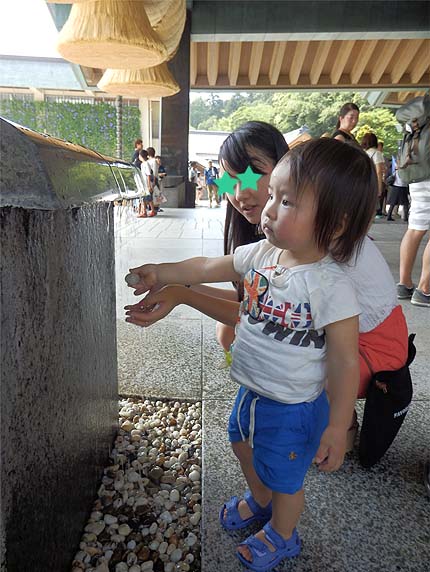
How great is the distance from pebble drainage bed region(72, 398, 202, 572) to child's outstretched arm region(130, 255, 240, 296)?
2.31 feet

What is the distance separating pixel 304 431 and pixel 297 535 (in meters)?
0.35

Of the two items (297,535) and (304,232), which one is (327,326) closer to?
(304,232)

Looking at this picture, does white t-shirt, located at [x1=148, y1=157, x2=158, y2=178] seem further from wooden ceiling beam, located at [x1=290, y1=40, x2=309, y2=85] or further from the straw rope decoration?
wooden ceiling beam, located at [x1=290, y1=40, x2=309, y2=85]

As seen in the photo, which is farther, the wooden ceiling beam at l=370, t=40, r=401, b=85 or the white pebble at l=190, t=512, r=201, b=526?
the wooden ceiling beam at l=370, t=40, r=401, b=85

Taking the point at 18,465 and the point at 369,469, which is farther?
the point at 369,469

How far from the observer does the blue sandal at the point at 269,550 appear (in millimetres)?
1309

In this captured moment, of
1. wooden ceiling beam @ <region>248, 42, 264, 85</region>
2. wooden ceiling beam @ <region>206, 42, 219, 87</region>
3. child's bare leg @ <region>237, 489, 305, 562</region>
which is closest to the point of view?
child's bare leg @ <region>237, 489, 305, 562</region>

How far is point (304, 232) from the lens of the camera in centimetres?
119

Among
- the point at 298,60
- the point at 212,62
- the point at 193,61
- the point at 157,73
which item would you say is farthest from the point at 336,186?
the point at 193,61

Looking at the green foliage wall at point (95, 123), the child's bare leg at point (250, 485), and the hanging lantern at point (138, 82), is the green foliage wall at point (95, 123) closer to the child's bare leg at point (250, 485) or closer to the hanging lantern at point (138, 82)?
the hanging lantern at point (138, 82)

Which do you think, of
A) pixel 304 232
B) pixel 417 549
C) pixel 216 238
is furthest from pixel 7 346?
pixel 216 238

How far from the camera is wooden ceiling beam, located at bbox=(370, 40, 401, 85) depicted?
1248 centimetres

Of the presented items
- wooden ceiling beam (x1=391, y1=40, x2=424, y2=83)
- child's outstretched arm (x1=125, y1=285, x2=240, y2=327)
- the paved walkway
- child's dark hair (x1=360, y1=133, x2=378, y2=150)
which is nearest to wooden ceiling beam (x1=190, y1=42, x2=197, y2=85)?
wooden ceiling beam (x1=391, y1=40, x2=424, y2=83)

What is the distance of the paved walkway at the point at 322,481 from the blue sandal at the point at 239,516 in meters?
0.03
